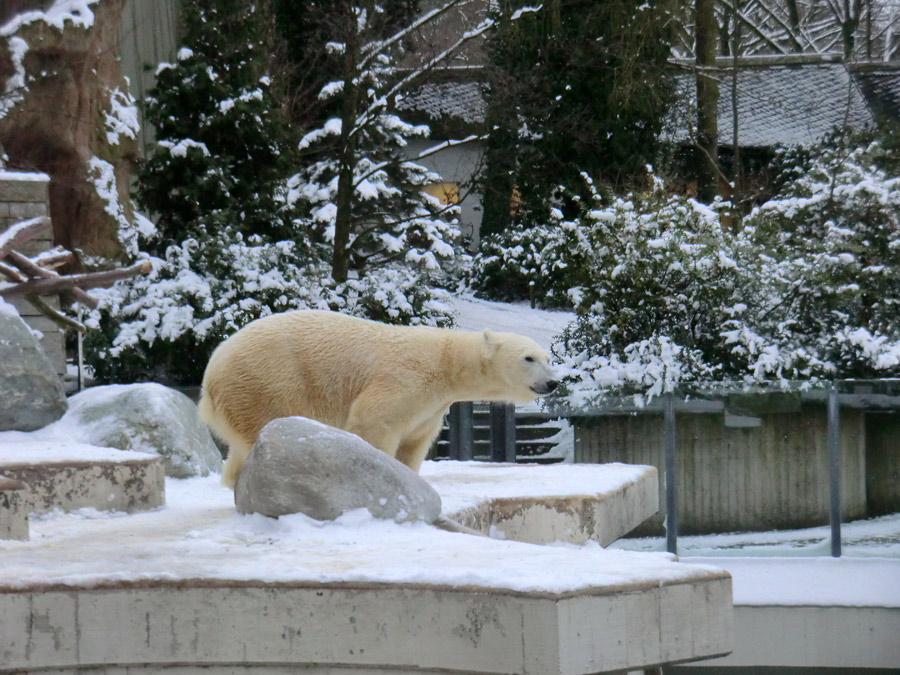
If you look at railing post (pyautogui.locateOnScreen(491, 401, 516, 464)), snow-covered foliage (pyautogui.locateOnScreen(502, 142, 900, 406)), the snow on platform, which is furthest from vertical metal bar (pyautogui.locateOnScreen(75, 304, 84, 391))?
the snow on platform

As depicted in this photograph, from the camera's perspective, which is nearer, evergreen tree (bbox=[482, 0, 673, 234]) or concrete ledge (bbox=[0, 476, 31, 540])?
concrete ledge (bbox=[0, 476, 31, 540])

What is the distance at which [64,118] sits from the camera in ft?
44.5

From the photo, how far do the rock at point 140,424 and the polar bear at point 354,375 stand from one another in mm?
920

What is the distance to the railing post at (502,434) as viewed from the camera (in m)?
9.02

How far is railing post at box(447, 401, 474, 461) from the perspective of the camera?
9336 mm

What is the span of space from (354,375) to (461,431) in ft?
13.3

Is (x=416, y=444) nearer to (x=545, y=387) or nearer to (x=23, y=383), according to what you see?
(x=545, y=387)

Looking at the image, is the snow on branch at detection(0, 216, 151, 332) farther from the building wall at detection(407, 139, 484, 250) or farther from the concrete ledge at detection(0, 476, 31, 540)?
the building wall at detection(407, 139, 484, 250)

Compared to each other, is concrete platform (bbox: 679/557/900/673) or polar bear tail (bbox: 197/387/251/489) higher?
polar bear tail (bbox: 197/387/251/489)

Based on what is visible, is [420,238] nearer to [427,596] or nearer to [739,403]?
[739,403]

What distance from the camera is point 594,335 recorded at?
431 inches

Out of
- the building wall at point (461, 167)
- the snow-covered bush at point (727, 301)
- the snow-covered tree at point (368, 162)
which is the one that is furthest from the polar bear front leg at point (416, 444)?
the building wall at point (461, 167)

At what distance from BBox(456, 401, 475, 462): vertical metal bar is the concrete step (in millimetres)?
4135

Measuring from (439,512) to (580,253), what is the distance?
713 cm
